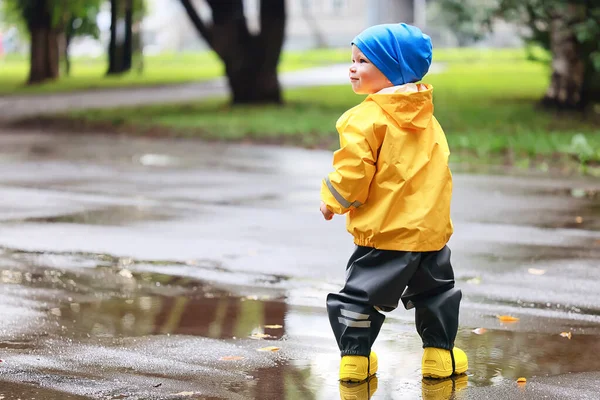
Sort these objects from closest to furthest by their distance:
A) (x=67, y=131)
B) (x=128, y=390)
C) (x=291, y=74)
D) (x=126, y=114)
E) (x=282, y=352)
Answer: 1. (x=128, y=390)
2. (x=282, y=352)
3. (x=67, y=131)
4. (x=126, y=114)
5. (x=291, y=74)

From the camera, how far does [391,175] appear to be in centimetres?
484

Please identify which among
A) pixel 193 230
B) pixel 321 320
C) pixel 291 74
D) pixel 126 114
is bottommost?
pixel 291 74

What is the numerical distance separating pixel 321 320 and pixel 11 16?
37809 millimetres

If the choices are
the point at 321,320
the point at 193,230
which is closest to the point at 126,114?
the point at 193,230

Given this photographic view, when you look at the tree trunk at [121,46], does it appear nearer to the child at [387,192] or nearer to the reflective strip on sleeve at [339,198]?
the child at [387,192]

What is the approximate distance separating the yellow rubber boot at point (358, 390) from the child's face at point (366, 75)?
130 centimetres

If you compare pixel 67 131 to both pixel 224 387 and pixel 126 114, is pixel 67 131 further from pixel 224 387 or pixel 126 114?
pixel 224 387

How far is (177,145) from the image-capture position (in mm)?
16906

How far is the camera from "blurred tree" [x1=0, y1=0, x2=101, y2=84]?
3394 cm

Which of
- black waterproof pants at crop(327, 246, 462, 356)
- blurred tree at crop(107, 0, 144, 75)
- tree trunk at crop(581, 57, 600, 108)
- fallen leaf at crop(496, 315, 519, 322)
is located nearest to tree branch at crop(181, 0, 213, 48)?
tree trunk at crop(581, 57, 600, 108)

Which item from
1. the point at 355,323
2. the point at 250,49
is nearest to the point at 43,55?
the point at 250,49

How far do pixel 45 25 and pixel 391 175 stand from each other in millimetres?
31798

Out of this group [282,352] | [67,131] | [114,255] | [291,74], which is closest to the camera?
[282,352]

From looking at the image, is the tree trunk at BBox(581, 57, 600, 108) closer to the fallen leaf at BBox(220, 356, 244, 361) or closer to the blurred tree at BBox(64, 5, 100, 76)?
the fallen leaf at BBox(220, 356, 244, 361)
